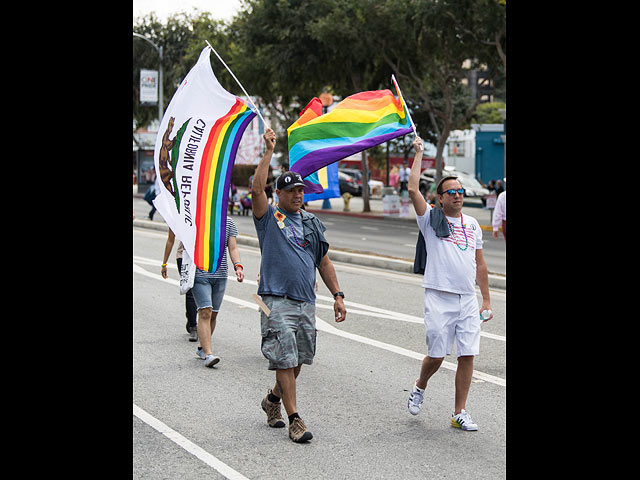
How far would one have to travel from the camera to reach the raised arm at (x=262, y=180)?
5.99 m

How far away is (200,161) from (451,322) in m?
2.26

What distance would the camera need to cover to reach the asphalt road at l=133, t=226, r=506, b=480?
5.75 metres

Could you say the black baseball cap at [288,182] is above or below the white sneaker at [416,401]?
above

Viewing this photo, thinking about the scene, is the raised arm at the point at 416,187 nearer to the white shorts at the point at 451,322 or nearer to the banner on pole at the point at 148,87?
the white shorts at the point at 451,322

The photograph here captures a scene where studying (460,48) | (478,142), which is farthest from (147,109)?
(460,48)

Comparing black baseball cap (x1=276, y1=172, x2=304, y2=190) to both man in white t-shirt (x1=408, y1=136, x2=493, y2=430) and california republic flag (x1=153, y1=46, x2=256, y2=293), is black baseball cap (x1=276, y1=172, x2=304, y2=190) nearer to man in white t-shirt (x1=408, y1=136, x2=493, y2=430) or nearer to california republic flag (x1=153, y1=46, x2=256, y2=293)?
california republic flag (x1=153, y1=46, x2=256, y2=293)

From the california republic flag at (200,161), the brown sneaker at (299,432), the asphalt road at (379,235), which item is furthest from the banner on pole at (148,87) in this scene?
the brown sneaker at (299,432)

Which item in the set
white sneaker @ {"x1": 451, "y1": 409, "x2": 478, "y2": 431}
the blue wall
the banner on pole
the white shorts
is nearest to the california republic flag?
the white shorts

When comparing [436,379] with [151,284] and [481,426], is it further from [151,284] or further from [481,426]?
[151,284]

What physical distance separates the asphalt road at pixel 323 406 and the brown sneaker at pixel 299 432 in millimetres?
62

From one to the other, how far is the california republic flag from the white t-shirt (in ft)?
5.04

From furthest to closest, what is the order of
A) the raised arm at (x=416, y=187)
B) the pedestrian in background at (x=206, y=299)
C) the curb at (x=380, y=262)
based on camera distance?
1. the curb at (x=380, y=262)
2. the pedestrian in background at (x=206, y=299)
3. the raised arm at (x=416, y=187)

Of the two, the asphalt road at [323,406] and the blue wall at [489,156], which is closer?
the asphalt road at [323,406]

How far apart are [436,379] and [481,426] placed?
58.1 inches
